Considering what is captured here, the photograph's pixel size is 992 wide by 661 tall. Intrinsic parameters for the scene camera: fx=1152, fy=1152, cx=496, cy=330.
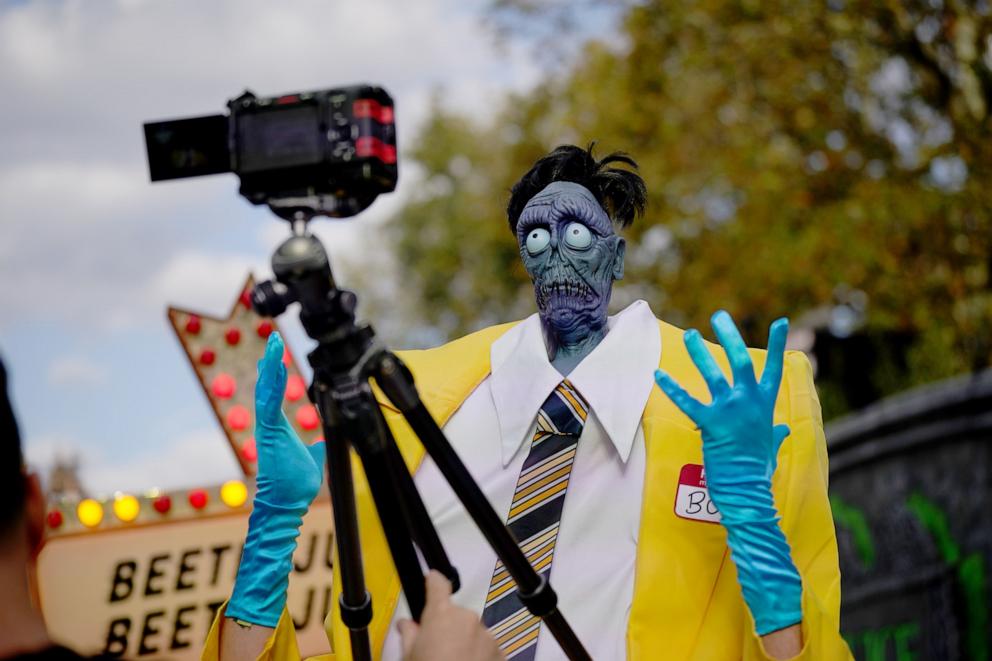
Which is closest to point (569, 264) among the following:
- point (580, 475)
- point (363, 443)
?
point (580, 475)

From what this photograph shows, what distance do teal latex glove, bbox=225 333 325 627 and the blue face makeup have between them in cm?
67

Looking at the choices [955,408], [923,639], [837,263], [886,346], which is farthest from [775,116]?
[923,639]

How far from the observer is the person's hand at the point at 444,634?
1835mm

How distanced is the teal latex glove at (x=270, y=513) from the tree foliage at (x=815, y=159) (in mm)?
8257

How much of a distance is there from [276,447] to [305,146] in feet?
2.73

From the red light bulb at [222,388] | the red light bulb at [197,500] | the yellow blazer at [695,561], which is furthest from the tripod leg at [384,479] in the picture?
the red light bulb at [222,388]

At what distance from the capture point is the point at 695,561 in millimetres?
2482

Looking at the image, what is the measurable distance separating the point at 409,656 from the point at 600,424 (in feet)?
2.96

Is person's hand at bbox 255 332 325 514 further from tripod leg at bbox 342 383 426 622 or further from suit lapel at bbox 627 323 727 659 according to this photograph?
suit lapel at bbox 627 323 727 659

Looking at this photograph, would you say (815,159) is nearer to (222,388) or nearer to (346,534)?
(222,388)

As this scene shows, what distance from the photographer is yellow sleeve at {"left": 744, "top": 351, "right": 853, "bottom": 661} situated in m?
2.27

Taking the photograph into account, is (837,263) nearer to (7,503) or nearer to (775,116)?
(775,116)

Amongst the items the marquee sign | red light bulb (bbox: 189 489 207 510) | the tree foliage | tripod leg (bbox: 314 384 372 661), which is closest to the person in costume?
tripod leg (bbox: 314 384 372 661)

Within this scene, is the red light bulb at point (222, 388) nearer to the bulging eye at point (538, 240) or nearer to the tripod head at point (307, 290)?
the bulging eye at point (538, 240)
